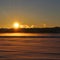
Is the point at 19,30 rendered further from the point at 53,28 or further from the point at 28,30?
the point at 53,28

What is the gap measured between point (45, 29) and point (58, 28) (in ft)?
5.73

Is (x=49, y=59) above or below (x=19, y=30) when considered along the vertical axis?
below

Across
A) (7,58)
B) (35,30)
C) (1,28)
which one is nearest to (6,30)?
(1,28)

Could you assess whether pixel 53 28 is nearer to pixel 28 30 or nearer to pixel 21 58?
pixel 28 30

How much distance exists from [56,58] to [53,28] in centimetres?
2480

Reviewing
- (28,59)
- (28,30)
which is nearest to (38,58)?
(28,59)

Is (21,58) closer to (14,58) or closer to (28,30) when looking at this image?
(14,58)

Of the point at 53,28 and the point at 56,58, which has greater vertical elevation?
the point at 53,28

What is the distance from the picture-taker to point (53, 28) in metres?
35.8

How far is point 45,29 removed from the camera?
35.5 meters

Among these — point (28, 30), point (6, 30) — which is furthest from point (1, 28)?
point (28, 30)

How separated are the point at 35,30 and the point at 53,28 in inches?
76.2

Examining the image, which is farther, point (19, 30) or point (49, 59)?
point (19, 30)

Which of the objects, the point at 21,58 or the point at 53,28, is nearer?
the point at 21,58
